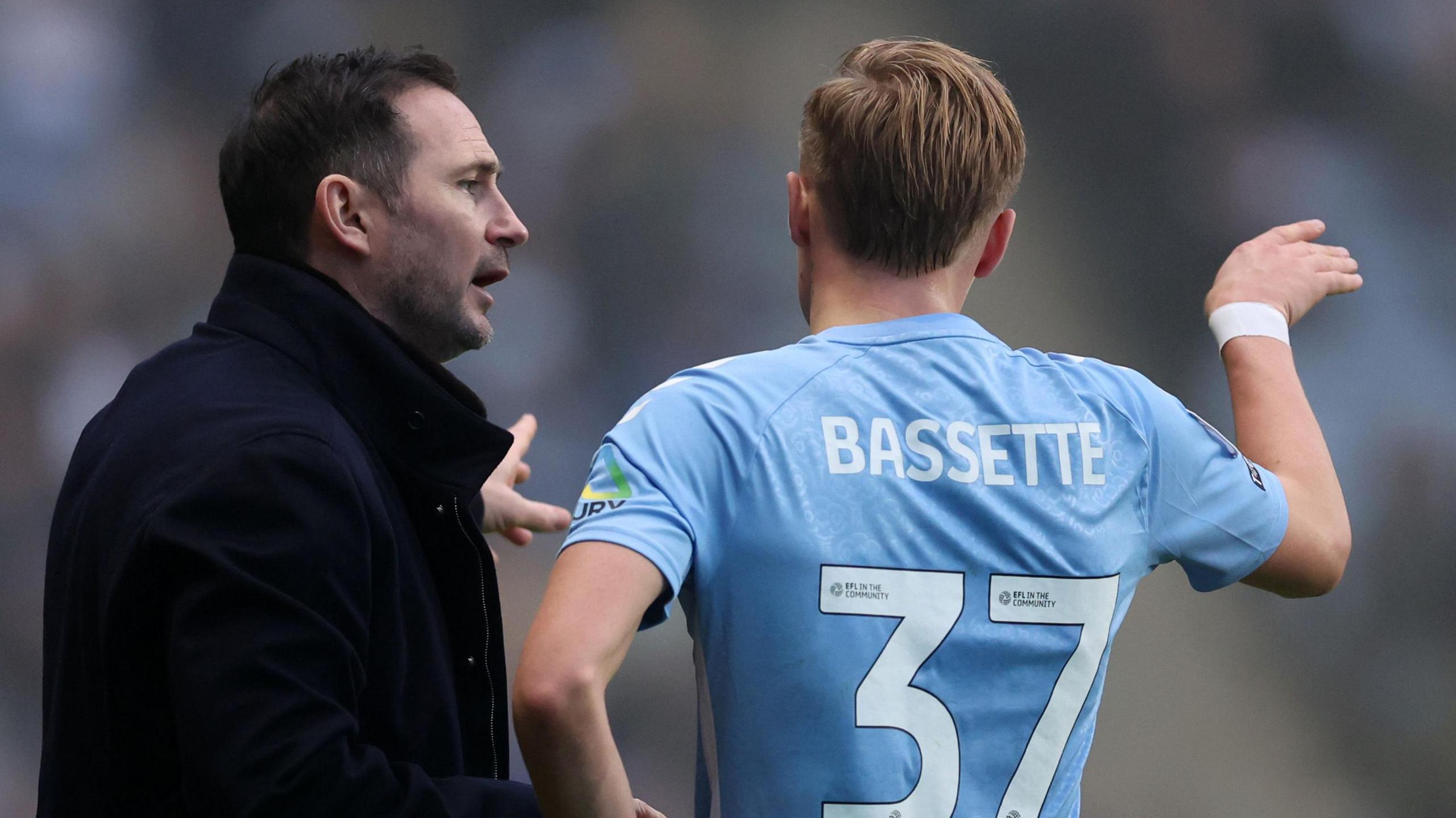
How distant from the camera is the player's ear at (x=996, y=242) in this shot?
3.63 feet

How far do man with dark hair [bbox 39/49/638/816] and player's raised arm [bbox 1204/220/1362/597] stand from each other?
0.68 metres

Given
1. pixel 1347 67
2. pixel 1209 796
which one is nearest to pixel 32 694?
pixel 1209 796

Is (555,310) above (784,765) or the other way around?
above

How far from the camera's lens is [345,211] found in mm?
1312

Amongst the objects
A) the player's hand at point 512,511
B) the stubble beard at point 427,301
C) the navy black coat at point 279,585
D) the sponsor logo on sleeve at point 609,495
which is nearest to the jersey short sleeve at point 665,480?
the sponsor logo on sleeve at point 609,495

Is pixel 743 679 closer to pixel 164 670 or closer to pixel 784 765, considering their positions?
pixel 784 765

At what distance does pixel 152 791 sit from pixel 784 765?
1.72 feet

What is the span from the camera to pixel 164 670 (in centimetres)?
105

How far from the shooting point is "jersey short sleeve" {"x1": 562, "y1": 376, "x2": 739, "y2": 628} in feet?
2.99

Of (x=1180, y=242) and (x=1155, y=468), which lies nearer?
(x=1155, y=468)

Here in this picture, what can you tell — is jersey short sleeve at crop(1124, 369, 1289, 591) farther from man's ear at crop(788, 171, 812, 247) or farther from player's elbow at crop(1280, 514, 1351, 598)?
man's ear at crop(788, 171, 812, 247)

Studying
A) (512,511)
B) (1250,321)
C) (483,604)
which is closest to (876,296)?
(1250,321)

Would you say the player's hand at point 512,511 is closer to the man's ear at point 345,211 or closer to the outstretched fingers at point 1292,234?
the man's ear at point 345,211

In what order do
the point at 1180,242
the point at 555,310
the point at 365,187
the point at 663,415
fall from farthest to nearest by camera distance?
the point at 1180,242, the point at 555,310, the point at 365,187, the point at 663,415
